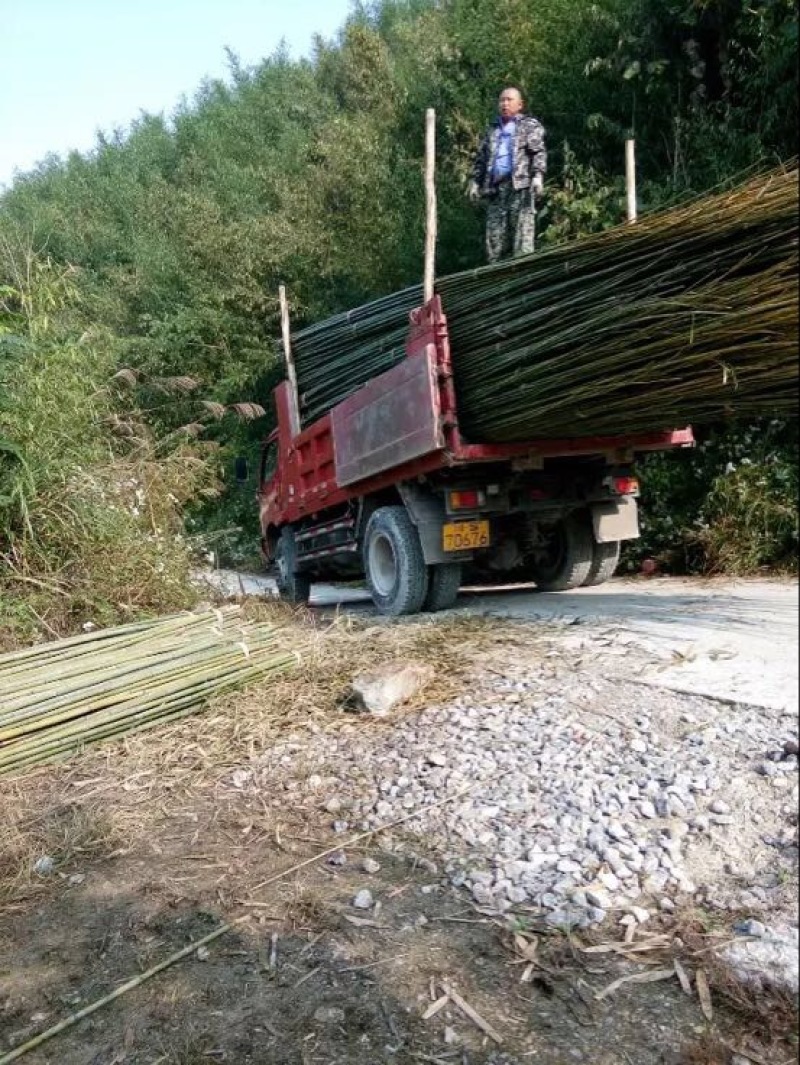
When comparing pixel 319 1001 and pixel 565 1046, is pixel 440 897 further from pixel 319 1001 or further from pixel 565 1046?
pixel 565 1046

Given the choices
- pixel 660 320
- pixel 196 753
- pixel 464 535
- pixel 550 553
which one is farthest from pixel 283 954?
pixel 550 553

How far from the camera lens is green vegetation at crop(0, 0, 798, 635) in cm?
107

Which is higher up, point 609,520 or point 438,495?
point 438,495

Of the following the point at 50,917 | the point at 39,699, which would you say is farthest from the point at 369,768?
the point at 39,699

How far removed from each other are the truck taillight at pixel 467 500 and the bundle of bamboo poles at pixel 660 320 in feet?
6.22

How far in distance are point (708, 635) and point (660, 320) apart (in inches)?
26.2

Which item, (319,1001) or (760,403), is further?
(319,1001)

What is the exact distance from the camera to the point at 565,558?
611cm

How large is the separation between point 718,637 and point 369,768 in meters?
2.63

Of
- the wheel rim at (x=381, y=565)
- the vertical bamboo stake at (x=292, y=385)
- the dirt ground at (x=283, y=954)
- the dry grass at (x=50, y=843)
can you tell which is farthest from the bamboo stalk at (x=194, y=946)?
the vertical bamboo stake at (x=292, y=385)

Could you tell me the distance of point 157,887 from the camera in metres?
2.55

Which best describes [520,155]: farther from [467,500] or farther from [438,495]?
[438,495]

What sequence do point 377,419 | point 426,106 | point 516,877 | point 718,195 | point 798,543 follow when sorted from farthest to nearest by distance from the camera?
1. point 377,419
2. point 516,877
3. point 426,106
4. point 718,195
5. point 798,543

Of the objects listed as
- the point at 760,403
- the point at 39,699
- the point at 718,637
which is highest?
the point at 760,403
